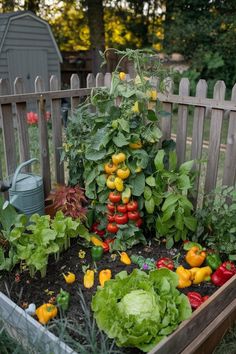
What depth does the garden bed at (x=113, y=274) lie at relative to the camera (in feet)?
6.18

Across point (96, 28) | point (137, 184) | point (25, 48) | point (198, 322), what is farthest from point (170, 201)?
point (96, 28)

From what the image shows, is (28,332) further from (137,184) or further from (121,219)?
(137,184)

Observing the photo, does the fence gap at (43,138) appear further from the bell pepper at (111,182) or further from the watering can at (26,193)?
the bell pepper at (111,182)

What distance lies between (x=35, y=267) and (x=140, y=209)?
0.93 meters

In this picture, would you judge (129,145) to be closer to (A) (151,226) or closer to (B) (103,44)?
(A) (151,226)

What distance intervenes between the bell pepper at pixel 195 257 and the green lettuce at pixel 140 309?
52 cm

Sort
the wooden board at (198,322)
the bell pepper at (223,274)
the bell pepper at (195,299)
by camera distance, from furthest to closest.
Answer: the bell pepper at (223,274) → the bell pepper at (195,299) → the wooden board at (198,322)

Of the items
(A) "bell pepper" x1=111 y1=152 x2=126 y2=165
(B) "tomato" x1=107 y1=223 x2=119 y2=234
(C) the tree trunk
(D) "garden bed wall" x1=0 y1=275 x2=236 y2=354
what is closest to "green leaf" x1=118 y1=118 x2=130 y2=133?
(A) "bell pepper" x1=111 y1=152 x2=126 y2=165

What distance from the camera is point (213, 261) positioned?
2.52m

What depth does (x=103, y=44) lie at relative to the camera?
10.5 meters

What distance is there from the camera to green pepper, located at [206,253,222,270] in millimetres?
2510

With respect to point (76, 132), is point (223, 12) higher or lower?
higher

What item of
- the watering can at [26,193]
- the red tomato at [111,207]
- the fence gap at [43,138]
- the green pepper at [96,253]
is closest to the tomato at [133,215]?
the red tomato at [111,207]

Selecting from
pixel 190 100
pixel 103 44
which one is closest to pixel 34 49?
pixel 103 44
